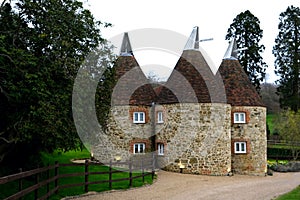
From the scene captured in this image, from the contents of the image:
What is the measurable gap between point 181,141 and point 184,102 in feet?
7.37

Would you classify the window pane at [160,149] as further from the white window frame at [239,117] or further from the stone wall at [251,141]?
the white window frame at [239,117]

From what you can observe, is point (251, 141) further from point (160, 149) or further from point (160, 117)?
point (160, 117)

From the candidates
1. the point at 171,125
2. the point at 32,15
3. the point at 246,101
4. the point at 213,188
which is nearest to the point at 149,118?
the point at 171,125

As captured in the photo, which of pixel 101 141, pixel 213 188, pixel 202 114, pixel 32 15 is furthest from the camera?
pixel 101 141

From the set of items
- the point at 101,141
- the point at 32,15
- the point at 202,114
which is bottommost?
the point at 101,141

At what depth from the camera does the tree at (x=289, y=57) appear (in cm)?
4011

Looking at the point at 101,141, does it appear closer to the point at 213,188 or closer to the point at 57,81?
the point at 213,188

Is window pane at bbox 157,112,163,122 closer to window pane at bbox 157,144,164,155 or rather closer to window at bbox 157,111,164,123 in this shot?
window at bbox 157,111,164,123

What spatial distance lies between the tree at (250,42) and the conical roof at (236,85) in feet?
27.5

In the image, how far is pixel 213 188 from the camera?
56.2 ft

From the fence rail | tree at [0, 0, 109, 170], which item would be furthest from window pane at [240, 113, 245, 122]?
tree at [0, 0, 109, 170]

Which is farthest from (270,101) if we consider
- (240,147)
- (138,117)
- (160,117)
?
(138,117)

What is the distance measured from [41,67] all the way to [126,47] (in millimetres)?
13128

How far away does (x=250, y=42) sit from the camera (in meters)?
34.5
